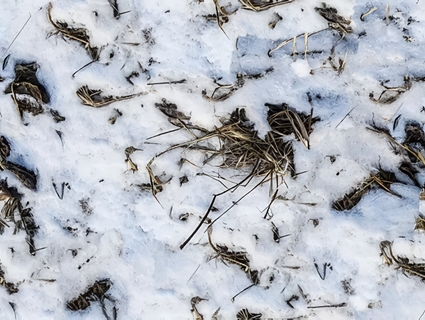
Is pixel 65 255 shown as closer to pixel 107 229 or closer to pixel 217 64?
pixel 107 229

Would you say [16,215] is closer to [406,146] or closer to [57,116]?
[57,116]

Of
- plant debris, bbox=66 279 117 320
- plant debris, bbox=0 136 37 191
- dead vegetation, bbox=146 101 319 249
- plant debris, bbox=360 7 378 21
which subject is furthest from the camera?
plant debris, bbox=66 279 117 320

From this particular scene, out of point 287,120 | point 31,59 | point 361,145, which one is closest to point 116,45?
point 31,59

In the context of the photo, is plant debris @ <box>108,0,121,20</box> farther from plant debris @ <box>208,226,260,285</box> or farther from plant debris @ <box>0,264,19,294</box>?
plant debris @ <box>0,264,19,294</box>

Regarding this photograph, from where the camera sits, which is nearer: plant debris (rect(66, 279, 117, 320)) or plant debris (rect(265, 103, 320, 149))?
plant debris (rect(265, 103, 320, 149))

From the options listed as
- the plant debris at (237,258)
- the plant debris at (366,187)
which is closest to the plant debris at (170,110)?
the plant debris at (237,258)

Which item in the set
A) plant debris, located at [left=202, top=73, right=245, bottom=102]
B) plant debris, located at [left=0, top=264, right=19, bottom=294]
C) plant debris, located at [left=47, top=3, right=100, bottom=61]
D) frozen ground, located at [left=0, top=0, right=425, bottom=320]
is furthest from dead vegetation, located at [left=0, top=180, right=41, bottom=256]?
plant debris, located at [left=202, top=73, right=245, bottom=102]

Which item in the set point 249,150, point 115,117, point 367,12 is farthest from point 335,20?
point 115,117
